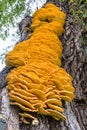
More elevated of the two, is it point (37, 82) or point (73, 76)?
point (37, 82)

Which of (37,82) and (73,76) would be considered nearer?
(37,82)

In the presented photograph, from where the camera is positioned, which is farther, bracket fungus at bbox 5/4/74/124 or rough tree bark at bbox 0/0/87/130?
rough tree bark at bbox 0/0/87/130

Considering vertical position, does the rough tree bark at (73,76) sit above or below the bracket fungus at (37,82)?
below

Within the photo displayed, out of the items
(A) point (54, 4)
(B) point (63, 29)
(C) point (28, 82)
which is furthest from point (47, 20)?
(C) point (28, 82)

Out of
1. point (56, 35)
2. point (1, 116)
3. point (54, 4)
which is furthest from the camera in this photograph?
point (54, 4)

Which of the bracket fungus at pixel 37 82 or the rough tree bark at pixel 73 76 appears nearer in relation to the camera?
the bracket fungus at pixel 37 82

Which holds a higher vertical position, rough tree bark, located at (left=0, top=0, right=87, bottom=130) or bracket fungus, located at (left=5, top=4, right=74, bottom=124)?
bracket fungus, located at (left=5, top=4, right=74, bottom=124)

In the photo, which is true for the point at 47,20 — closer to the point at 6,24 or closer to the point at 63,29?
the point at 63,29

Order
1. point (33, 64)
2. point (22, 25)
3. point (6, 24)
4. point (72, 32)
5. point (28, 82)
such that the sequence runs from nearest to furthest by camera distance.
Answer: point (28, 82) < point (33, 64) < point (72, 32) < point (22, 25) < point (6, 24)
